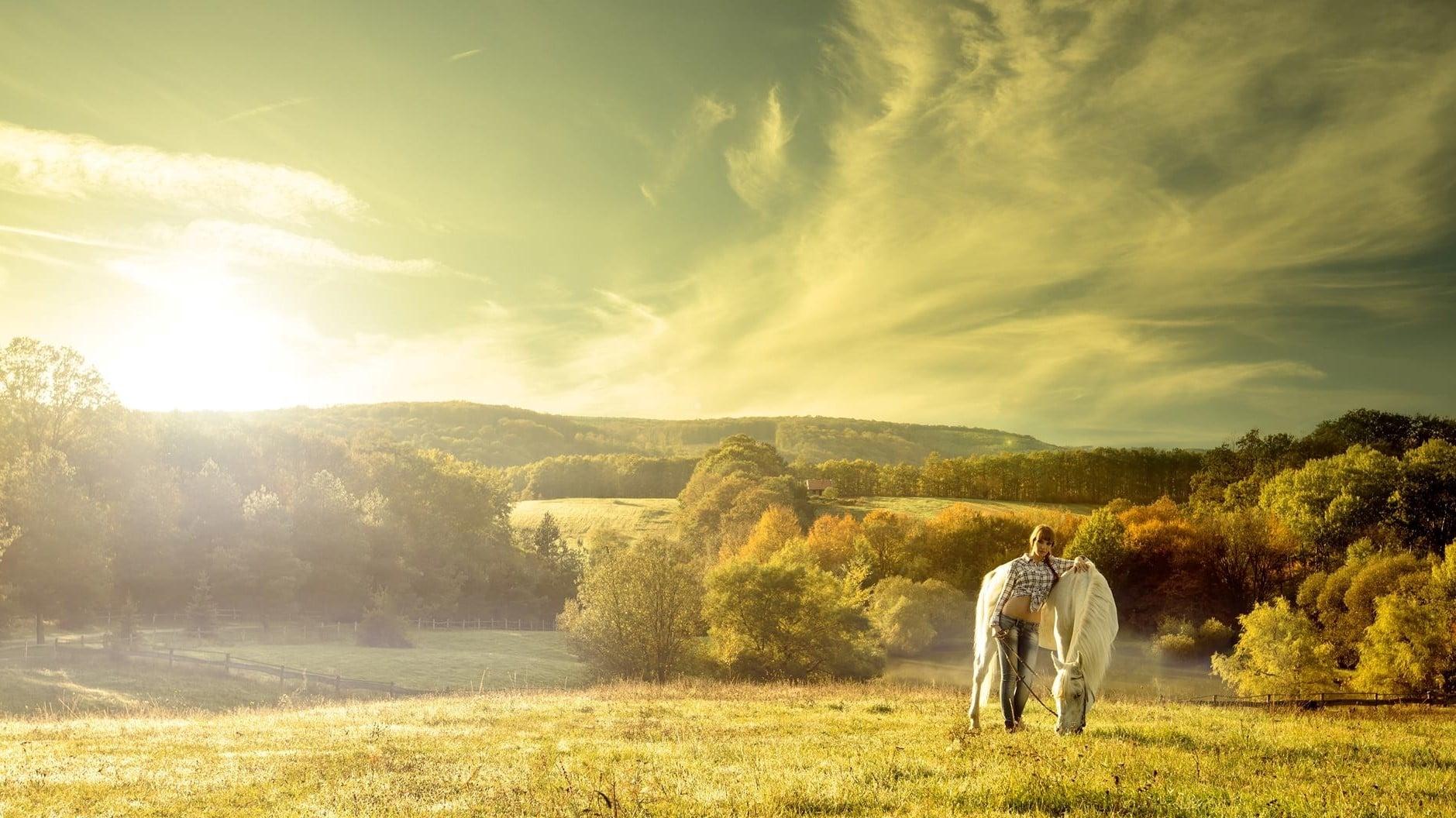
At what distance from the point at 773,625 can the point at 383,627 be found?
3440 centimetres

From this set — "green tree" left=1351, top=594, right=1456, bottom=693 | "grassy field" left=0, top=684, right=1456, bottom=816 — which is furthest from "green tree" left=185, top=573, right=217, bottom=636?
"green tree" left=1351, top=594, right=1456, bottom=693

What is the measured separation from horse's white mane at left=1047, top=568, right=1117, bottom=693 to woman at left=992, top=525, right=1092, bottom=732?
23cm

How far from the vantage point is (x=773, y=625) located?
5069cm

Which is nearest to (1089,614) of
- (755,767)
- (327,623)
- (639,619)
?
(755,767)

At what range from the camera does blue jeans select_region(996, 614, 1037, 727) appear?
12828 mm

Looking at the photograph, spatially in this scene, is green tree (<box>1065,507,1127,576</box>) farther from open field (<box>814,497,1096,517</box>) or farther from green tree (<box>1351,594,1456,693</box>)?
green tree (<box>1351,594,1456,693</box>)

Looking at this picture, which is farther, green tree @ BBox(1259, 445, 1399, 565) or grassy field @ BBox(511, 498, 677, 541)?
grassy field @ BBox(511, 498, 677, 541)

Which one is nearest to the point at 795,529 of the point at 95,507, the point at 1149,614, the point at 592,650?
the point at 1149,614

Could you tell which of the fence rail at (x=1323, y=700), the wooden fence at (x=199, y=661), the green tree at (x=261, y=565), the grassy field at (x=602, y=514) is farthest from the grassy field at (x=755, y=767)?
the grassy field at (x=602, y=514)

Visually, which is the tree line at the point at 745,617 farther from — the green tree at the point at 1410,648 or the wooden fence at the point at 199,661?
the green tree at the point at 1410,648

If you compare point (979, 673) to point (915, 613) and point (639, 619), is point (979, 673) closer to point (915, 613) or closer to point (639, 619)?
point (639, 619)

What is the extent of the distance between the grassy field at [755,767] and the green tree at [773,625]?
31058 millimetres

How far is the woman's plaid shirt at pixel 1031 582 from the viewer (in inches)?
504

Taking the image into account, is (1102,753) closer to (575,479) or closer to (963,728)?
(963,728)
